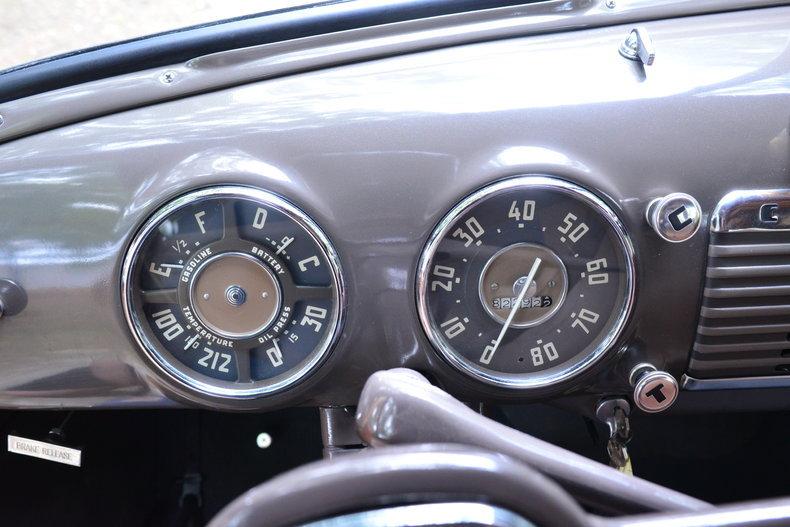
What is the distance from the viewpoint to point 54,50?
166cm

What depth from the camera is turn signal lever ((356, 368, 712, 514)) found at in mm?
984

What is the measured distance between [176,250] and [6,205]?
28 centimetres

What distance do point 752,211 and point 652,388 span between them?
13.2 inches

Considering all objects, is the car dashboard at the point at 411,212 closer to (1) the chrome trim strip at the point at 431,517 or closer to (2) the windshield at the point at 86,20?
(2) the windshield at the point at 86,20

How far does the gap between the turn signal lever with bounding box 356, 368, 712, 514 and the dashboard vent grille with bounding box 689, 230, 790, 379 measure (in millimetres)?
488

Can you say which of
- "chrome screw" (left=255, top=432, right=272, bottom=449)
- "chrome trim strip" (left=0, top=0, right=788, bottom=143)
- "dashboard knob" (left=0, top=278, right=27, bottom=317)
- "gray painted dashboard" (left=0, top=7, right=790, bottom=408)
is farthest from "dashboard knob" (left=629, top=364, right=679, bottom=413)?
Result: "dashboard knob" (left=0, top=278, right=27, bottom=317)

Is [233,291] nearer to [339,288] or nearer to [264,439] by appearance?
[339,288]

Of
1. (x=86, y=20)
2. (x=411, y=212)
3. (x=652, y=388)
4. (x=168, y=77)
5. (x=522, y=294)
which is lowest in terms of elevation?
(x=652, y=388)

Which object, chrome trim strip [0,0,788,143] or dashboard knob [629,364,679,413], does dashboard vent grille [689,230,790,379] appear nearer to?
dashboard knob [629,364,679,413]

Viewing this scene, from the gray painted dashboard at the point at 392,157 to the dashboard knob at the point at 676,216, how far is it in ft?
0.14

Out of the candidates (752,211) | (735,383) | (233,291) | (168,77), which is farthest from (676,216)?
(168,77)

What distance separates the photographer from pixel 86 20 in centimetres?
170

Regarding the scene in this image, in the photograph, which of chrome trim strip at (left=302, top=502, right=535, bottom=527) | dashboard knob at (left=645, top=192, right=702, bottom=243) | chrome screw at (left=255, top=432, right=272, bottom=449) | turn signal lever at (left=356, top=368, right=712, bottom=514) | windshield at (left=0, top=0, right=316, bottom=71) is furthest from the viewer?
chrome screw at (left=255, top=432, right=272, bottom=449)

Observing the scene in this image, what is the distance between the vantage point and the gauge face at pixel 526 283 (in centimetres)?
138
